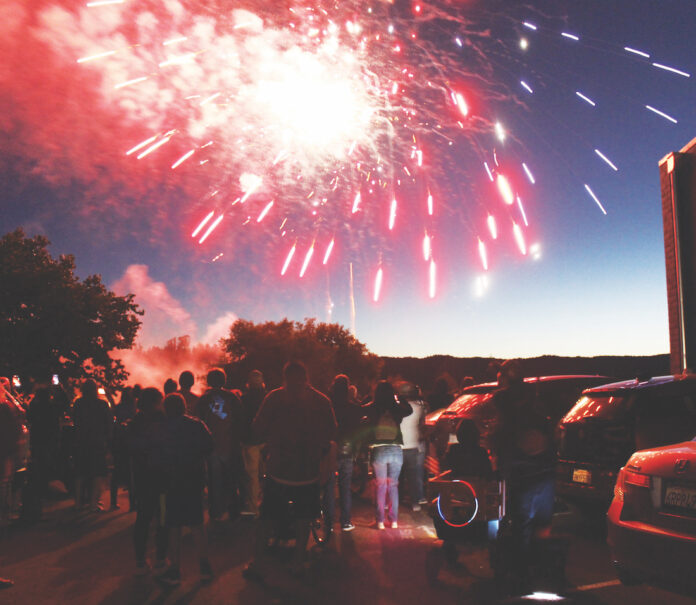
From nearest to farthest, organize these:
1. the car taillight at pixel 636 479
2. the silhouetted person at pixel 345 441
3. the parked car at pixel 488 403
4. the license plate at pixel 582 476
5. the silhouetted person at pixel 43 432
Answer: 1. the car taillight at pixel 636 479
2. the license plate at pixel 582 476
3. the silhouetted person at pixel 345 441
4. the parked car at pixel 488 403
5. the silhouetted person at pixel 43 432

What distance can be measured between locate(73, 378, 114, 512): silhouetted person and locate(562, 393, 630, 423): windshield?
20.9 ft

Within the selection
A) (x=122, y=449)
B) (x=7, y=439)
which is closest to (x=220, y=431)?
(x=122, y=449)

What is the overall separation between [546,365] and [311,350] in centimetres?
3314

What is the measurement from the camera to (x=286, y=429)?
5148 mm

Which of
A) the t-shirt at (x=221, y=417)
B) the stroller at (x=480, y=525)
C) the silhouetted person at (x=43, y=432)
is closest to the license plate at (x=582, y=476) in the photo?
the stroller at (x=480, y=525)

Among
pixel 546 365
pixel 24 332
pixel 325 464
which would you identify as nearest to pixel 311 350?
pixel 546 365

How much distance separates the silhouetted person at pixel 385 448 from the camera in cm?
722

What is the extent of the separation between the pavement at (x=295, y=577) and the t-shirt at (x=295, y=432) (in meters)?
0.94

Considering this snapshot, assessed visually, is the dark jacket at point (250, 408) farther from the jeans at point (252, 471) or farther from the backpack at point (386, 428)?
the backpack at point (386, 428)

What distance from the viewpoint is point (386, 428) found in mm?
7312

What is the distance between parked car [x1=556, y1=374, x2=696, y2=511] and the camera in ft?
17.9

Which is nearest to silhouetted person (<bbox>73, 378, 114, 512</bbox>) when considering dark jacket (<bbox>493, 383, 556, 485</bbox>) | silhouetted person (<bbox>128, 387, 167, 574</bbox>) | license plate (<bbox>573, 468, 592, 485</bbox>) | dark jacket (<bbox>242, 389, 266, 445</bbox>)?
dark jacket (<bbox>242, 389, 266, 445</bbox>)

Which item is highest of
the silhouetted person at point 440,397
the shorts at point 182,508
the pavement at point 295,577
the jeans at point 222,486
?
the silhouetted person at point 440,397

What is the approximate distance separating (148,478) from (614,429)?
178 inches
